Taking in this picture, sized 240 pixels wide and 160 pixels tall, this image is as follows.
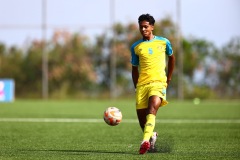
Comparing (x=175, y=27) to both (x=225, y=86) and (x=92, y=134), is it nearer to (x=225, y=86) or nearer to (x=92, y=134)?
(x=225, y=86)

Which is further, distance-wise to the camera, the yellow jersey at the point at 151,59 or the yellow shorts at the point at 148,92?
the yellow jersey at the point at 151,59

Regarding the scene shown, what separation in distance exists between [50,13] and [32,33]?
1567mm

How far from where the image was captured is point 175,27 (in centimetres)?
3134

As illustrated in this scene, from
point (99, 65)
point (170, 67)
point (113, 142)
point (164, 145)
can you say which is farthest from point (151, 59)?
point (99, 65)

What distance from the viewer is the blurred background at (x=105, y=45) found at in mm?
31500

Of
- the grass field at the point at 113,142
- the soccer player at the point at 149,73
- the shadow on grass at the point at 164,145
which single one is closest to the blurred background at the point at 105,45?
the grass field at the point at 113,142

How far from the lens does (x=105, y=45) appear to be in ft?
106

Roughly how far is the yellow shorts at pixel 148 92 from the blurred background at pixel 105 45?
22.7 meters

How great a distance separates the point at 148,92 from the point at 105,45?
2437 cm

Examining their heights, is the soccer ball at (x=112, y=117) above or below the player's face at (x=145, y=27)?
below

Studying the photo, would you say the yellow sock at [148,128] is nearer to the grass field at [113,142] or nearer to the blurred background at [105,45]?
the grass field at [113,142]

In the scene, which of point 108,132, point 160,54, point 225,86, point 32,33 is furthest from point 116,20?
point 160,54

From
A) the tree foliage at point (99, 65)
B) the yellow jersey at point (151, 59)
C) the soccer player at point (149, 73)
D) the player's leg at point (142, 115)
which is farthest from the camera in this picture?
the tree foliage at point (99, 65)

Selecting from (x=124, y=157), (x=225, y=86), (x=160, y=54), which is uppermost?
(x=160, y=54)
